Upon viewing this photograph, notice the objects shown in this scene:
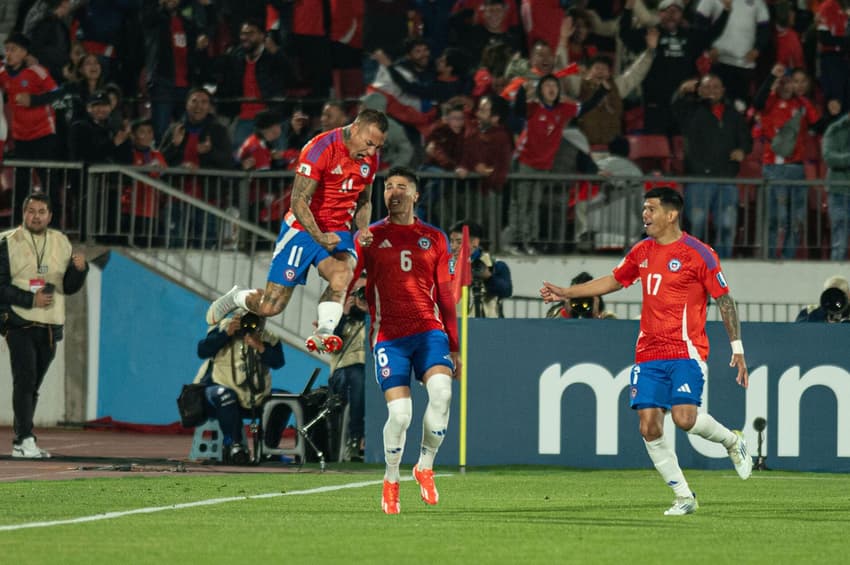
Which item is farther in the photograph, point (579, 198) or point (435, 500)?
point (579, 198)

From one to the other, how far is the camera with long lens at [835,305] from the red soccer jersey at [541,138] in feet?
15.7

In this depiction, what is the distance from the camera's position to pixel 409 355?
468 inches

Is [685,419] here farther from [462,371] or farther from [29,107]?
[29,107]

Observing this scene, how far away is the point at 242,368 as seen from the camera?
56.1ft

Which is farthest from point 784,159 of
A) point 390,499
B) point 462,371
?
point 390,499

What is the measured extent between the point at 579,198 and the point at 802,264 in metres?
2.99

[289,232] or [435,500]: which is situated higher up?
[289,232]

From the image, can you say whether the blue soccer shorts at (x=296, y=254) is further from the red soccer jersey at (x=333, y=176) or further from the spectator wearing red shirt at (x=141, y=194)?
the spectator wearing red shirt at (x=141, y=194)

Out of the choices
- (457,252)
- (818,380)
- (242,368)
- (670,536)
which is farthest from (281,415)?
(670,536)

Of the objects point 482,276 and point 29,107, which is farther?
point 29,107

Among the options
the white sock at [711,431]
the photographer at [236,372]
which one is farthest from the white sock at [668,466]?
the photographer at [236,372]

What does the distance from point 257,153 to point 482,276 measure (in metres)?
5.19

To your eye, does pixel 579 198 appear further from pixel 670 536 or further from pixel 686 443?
pixel 670 536

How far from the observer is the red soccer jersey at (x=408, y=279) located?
38.8 ft
